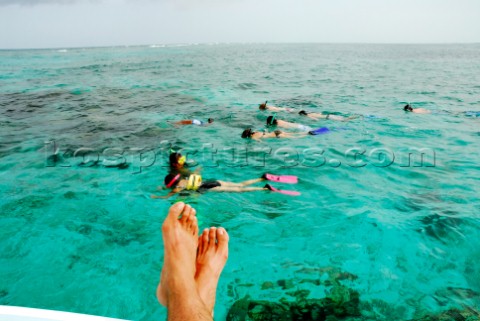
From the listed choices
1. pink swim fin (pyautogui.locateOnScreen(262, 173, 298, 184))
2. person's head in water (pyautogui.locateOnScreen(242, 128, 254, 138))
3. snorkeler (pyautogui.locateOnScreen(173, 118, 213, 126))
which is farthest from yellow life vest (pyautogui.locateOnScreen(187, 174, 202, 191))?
snorkeler (pyautogui.locateOnScreen(173, 118, 213, 126))

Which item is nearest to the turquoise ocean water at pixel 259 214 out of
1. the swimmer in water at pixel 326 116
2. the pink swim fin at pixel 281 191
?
the pink swim fin at pixel 281 191

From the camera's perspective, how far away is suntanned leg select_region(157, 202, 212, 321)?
237 cm

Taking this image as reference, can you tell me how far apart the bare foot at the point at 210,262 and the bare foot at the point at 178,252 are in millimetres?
132

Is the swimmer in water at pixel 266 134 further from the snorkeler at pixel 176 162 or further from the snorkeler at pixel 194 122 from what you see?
the snorkeler at pixel 176 162

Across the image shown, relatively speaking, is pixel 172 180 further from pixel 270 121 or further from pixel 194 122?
pixel 194 122

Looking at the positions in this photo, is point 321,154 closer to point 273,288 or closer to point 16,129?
Answer: point 273,288

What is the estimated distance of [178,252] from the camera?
322 centimetres

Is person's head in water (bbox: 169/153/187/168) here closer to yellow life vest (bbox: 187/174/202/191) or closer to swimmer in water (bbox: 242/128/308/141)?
yellow life vest (bbox: 187/174/202/191)

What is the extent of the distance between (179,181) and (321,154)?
4313mm

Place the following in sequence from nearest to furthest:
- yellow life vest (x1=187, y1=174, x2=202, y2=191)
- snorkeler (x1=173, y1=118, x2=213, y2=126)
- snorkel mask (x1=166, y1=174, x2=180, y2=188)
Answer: yellow life vest (x1=187, y1=174, x2=202, y2=191)
snorkel mask (x1=166, y1=174, x2=180, y2=188)
snorkeler (x1=173, y1=118, x2=213, y2=126)

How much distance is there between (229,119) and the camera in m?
13.1

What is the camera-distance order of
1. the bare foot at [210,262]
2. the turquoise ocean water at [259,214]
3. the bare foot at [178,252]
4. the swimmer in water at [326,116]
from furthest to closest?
the swimmer in water at [326,116] → the turquoise ocean water at [259,214] → the bare foot at [210,262] → the bare foot at [178,252]

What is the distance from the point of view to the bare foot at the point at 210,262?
3060 mm

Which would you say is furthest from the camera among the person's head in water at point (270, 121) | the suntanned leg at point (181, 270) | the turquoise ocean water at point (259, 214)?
the person's head in water at point (270, 121)
